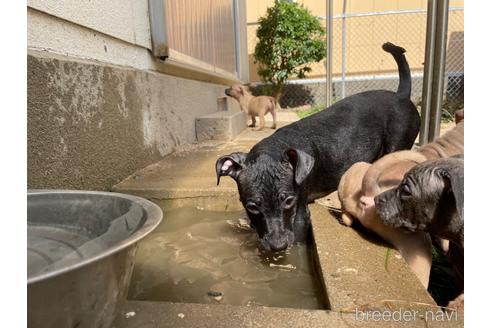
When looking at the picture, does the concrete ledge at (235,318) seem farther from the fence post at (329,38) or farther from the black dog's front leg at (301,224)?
the fence post at (329,38)

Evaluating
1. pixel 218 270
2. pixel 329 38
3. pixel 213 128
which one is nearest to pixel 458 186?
pixel 218 270

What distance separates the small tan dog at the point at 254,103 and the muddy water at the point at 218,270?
6918 mm

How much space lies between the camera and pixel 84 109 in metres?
3.46

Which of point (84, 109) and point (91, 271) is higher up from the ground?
point (84, 109)

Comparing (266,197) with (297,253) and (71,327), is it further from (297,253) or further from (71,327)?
(71,327)

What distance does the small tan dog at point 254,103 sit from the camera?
10172 millimetres

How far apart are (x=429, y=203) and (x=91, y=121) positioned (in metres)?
2.85

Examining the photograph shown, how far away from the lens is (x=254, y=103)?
412 inches

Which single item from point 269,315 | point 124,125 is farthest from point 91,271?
point 124,125

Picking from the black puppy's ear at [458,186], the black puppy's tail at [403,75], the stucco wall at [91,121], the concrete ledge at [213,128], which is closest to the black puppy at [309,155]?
the black puppy's tail at [403,75]

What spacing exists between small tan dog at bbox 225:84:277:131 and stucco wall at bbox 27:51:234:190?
4.66 meters

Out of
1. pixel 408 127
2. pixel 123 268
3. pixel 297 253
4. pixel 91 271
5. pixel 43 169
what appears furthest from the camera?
pixel 408 127

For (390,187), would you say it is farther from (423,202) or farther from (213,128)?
(213,128)
